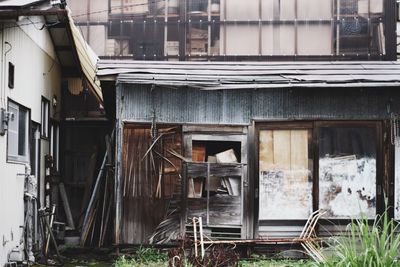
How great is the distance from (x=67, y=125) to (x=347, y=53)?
7.19 m

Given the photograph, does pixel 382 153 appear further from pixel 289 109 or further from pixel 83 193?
pixel 83 193

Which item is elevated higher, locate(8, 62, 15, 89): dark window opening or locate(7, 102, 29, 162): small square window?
locate(8, 62, 15, 89): dark window opening

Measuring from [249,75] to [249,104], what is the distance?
1.73ft

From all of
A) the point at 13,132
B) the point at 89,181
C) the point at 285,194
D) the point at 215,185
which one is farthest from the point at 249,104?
the point at 89,181

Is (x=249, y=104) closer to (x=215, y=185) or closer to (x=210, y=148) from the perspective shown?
(x=210, y=148)

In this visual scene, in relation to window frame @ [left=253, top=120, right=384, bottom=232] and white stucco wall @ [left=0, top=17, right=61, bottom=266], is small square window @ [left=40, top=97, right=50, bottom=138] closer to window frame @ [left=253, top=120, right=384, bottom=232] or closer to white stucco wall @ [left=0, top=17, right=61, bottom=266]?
white stucco wall @ [left=0, top=17, right=61, bottom=266]

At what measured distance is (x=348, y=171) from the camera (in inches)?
412

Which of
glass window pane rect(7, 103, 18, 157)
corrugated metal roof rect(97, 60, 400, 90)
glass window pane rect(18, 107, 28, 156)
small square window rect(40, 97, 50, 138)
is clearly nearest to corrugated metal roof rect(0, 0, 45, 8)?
glass window pane rect(7, 103, 18, 157)

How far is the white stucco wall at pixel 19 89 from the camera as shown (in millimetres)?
8438

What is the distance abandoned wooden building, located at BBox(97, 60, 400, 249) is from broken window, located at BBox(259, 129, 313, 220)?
2 centimetres

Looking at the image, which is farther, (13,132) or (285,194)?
(285,194)

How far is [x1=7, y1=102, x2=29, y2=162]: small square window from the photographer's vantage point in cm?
900

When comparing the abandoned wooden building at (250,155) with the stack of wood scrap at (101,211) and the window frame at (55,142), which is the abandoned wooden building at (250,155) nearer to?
the stack of wood scrap at (101,211)

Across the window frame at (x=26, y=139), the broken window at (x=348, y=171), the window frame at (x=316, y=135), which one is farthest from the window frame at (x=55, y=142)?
the broken window at (x=348, y=171)
